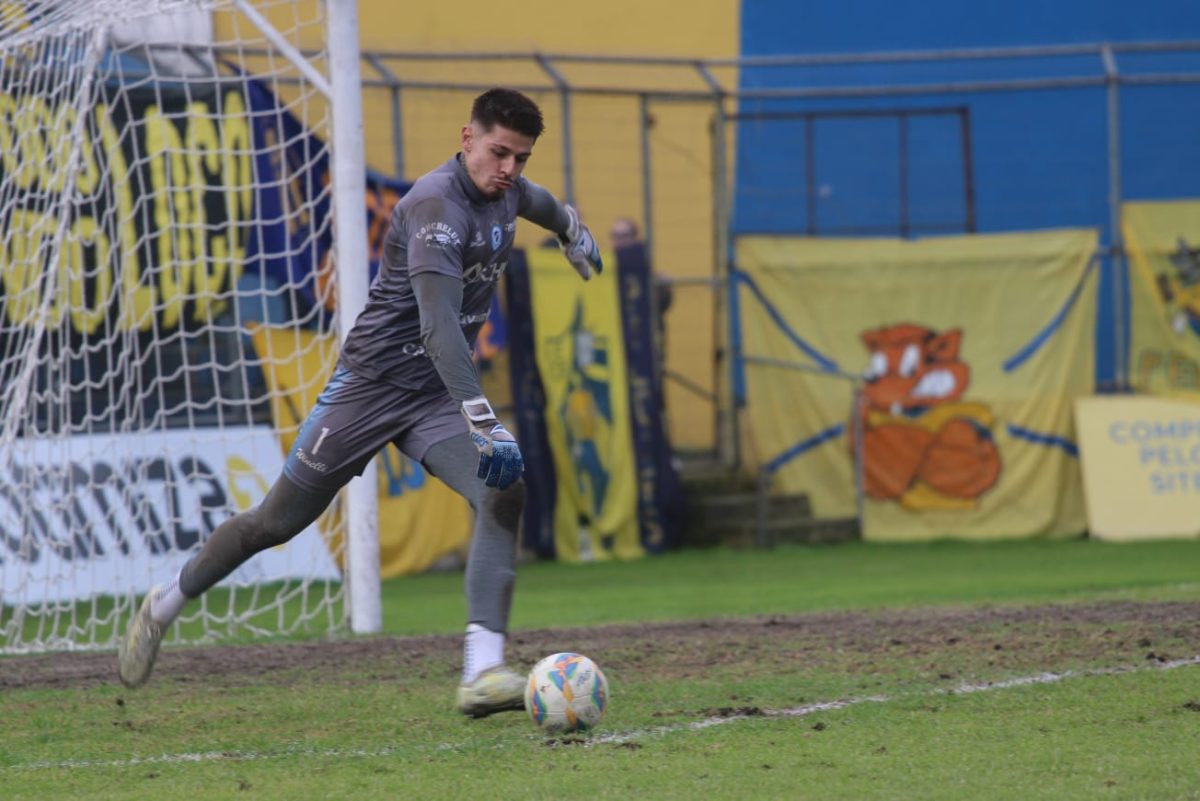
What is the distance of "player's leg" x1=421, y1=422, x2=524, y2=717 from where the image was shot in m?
5.89

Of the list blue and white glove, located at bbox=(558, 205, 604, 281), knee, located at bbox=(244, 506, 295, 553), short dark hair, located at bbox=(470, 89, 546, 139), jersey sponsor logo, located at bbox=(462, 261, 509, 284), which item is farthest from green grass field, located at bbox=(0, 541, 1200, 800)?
short dark hair, located at bbox=(470, 89, 546, 139)

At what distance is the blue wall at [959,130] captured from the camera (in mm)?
17719

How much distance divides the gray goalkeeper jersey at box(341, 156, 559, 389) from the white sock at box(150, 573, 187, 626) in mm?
1194

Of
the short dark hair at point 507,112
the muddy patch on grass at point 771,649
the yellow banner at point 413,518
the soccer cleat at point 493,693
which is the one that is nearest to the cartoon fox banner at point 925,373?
the yellow banner at point 413,518

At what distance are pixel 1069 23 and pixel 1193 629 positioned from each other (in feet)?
46.4

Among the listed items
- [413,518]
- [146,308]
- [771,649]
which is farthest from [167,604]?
[413,518]

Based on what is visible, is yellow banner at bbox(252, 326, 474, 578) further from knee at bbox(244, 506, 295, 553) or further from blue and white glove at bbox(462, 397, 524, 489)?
blue and white glove at bbox(462, 397, 524, 489)

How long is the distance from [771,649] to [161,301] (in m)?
5.91

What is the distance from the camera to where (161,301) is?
1188 centimetres

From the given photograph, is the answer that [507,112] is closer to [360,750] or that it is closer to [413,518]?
[360,750]

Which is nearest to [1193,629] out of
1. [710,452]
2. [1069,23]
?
[710,452]

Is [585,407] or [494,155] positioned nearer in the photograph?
[494,155]

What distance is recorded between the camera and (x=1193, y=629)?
7.75m

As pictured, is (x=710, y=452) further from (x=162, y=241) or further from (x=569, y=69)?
(x=162, y=241)
